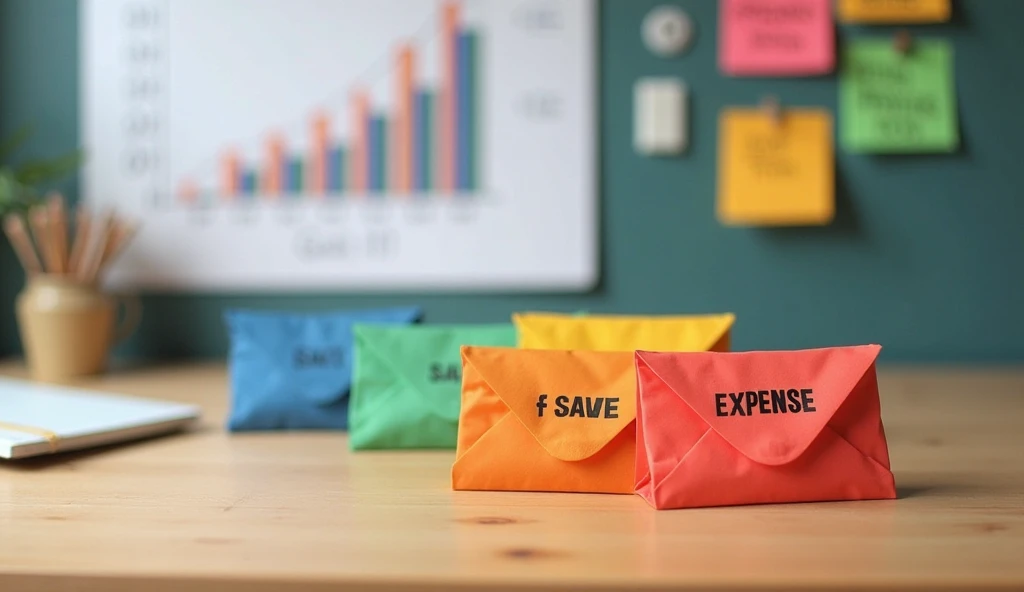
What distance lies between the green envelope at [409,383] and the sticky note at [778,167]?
55 cm

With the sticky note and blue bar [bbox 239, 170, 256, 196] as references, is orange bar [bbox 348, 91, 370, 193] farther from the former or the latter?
the sticky note

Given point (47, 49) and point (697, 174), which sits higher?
point (47, 49)

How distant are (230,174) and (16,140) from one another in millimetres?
346

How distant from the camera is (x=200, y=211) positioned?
1352 millimetres

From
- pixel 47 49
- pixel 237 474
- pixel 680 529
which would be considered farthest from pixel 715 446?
pixel 47 49

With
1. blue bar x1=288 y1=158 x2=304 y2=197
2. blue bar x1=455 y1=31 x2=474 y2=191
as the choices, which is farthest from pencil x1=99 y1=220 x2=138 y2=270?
blue bar x1=455 y1=31 x2=474 y2=191

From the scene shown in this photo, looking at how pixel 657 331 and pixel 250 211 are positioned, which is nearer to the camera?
pixel 657 331

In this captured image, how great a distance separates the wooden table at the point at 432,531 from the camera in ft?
1.68

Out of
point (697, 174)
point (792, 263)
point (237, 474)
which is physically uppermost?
point (697, 174)

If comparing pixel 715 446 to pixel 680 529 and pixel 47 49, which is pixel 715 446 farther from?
pixel 47 49

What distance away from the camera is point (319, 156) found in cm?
134

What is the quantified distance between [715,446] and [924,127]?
0.82 m

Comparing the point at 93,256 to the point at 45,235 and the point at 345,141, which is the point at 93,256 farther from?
the point at 345,141

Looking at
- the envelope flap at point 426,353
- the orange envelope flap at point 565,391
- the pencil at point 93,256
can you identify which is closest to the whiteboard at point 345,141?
the pencil at point 93,256
